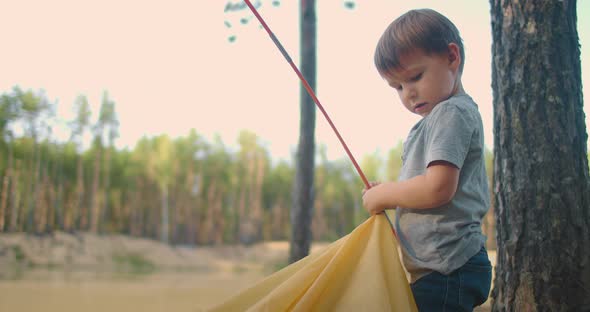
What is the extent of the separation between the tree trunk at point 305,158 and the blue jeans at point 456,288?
4183 mm

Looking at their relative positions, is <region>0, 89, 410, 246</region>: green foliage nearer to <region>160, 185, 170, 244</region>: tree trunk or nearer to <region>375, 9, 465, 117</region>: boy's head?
<region>160, 185, 170, 244</region>: tree trunk

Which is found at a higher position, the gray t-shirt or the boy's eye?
the boy's eye

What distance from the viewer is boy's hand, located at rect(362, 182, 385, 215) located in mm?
1627

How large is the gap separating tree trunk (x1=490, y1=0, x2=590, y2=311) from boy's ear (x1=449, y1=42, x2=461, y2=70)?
765mm

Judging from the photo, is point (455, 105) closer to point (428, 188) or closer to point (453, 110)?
point (453, 110)

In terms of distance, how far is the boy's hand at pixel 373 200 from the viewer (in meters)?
1.63

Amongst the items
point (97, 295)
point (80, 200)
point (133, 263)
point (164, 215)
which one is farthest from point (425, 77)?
point (164, 215)

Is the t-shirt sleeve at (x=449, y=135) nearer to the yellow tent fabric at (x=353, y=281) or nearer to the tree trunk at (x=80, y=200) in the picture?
the yellow tent fabric at (x=353, y=281)

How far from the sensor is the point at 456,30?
5.42 ft

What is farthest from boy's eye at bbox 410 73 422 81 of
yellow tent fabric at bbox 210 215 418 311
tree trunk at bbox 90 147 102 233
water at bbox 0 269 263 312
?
tree trunk at bbox 90 147 102 233

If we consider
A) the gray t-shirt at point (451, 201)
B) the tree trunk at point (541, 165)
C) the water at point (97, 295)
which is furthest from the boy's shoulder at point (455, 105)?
the water at point (97, 295)

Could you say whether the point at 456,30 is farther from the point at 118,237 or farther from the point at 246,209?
the point at 246,209

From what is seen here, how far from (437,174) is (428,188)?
0.05 m

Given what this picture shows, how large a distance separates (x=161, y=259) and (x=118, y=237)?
2002 millimetres
